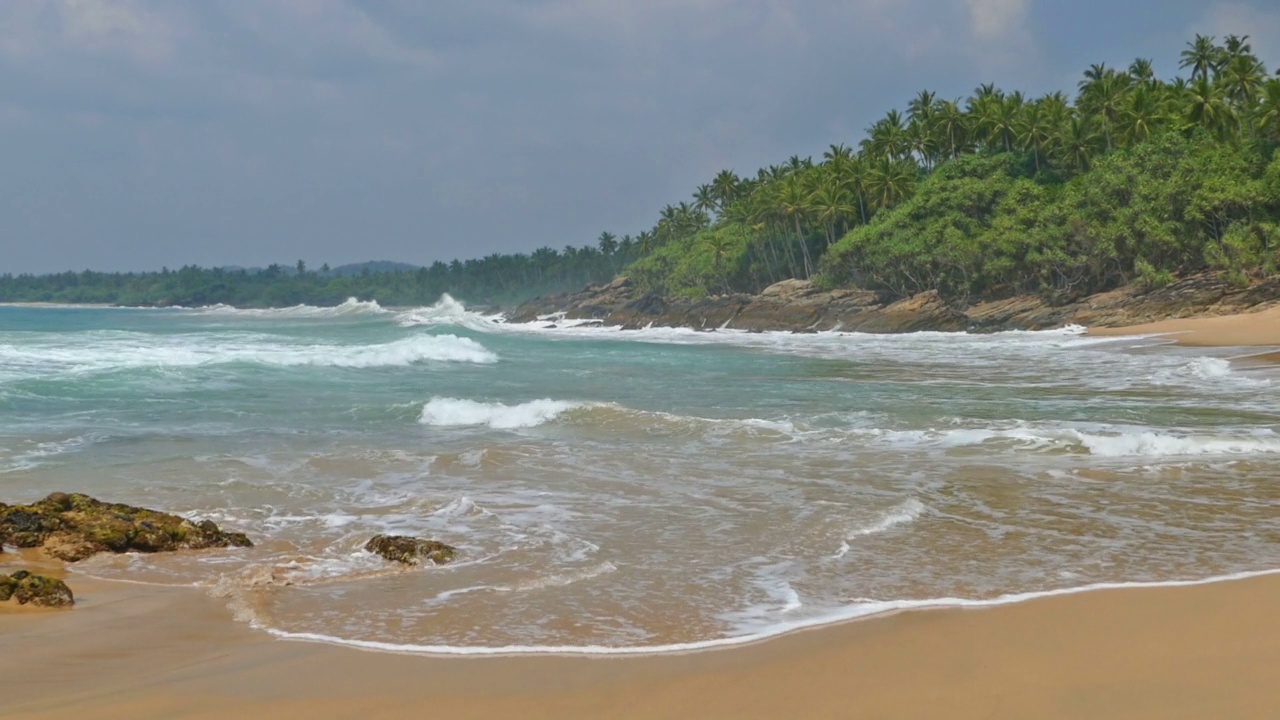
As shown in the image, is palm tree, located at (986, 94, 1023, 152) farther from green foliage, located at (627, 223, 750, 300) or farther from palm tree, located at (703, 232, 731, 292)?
palm tree, located at (703, 232, 731, 292)

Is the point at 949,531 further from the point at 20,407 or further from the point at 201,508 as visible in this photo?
the point at 20,407

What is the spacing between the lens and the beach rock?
7629 millimetres

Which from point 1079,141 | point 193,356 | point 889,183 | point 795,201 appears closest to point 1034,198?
point 1079,141

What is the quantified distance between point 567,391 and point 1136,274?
4130 cm

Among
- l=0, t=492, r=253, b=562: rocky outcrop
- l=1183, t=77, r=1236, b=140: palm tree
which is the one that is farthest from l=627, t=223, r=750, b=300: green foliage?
l=0, t=492, r=253, b=562: rocky outcrop

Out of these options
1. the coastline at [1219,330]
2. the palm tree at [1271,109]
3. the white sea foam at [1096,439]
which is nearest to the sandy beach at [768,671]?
the white sea foam at [1096,439]

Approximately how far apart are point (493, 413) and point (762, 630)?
12315 mm

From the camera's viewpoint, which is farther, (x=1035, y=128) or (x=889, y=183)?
(x=889, y=183)

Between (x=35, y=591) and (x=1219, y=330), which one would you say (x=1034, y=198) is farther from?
(x=35, y=591)

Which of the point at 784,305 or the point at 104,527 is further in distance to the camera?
the point at 784,305

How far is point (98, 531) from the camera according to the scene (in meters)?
8.12

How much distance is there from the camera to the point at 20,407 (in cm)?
1859

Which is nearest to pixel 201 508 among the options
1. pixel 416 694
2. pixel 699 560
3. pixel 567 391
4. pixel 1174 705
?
pixel 699 560

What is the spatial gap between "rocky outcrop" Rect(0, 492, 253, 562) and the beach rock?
55.7 inches
